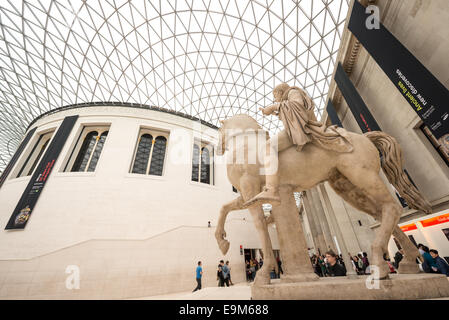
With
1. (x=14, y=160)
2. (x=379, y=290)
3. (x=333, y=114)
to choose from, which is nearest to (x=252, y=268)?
(x=333, y=114)

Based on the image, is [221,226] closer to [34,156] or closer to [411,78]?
[411,78]

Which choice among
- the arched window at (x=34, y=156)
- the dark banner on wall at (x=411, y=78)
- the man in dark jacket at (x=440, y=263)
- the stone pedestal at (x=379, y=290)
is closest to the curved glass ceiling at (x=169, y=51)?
the dark banner on wall at (x=411, y=78)

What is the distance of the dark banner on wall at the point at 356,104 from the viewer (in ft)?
29.3

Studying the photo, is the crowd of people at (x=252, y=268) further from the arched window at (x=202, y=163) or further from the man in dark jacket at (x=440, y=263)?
Answer: the man in dark jacket at (x=440, y=263)

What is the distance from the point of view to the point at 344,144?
10.0 ft

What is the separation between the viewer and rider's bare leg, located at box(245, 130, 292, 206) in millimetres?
2354

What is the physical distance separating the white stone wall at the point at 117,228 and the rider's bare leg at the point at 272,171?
12510mm

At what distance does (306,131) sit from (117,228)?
13787mm

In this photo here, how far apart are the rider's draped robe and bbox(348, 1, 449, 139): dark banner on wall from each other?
17.7 feet

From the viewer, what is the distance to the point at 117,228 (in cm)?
1224

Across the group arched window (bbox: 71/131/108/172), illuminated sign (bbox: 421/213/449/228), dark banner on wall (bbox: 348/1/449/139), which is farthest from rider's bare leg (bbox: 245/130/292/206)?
arched window (bbox: 71/131/108/172)

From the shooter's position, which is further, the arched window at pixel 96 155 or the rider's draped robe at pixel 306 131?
the arched window at pixel 96 155

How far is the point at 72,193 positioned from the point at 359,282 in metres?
17.1
